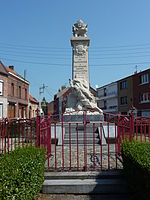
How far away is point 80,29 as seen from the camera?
13.1m

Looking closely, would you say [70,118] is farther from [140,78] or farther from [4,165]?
[140,78]

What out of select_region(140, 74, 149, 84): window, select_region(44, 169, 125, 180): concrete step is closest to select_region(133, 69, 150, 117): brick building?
select_region(140, 74, 149, 84): window

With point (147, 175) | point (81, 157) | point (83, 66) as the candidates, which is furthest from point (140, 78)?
point (147, 175)

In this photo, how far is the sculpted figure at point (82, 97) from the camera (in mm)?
11609

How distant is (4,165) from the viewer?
2.98 m

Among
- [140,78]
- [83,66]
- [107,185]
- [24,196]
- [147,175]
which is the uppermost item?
[140,78]

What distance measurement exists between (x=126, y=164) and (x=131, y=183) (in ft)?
1.29

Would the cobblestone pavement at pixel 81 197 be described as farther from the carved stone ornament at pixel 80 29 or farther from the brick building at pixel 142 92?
the brick building at pixel 142 92

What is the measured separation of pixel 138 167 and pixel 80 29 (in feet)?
37.2

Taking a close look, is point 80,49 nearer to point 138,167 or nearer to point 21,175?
point 138,167

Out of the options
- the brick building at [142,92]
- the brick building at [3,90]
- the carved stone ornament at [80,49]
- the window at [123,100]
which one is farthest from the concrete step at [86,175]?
the window at [123,100]

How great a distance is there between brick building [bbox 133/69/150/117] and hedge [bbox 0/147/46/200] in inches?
1061

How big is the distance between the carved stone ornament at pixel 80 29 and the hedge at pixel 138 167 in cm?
1029

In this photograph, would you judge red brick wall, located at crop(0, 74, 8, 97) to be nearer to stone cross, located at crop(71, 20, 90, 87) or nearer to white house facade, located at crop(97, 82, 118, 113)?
stone cross, located at crop(71, 20, 90, 87)
